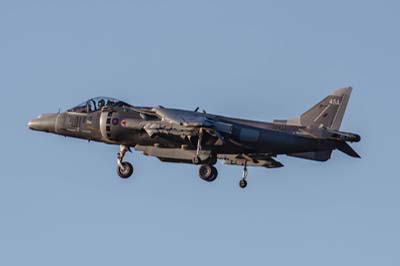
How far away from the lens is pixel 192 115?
80.4m

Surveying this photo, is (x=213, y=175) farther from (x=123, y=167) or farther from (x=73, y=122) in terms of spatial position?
(x=73, y=122)

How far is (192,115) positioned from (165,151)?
9.98 ft

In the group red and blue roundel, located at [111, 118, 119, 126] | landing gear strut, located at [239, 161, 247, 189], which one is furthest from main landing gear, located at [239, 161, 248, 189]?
red and blue roundel, located at [111, 118, 119, 126]

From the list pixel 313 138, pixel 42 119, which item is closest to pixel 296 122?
pixel 313 138

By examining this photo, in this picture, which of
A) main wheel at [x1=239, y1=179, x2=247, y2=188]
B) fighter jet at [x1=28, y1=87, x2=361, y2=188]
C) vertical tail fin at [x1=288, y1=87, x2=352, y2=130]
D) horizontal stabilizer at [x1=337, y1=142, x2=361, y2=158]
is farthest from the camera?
main wheel at [x1=239, y1=179, x2=247, y2=188]

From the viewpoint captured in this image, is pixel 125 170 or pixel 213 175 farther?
pixel 125 170

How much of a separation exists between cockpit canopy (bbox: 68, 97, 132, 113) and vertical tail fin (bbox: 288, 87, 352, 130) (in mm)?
8837

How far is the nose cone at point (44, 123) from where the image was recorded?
85312mm

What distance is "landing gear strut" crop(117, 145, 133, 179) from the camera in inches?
3292

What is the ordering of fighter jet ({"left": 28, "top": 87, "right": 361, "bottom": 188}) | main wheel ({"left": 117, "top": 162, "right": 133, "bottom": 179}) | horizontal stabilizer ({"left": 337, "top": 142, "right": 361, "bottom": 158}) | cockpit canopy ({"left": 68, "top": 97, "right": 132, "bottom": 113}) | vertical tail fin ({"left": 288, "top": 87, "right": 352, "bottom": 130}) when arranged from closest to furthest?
fighter jet ({"left": 28, "top": 87, "right": 361, "bottom": 188}) < horizontal stabilizer ({"left": 337, "top": 142, "right": 361, "bottom": 158}) < vertical tail fin ({"left": 288, "top": 87, "right": 352, "bottom": 130}) < cockpit canopy ({"left": 68, "top": 97, "right": 132, "bottom": 113}) < main wheel ({"left": 117, "top": 162, "right": 133, "bottom": 179})

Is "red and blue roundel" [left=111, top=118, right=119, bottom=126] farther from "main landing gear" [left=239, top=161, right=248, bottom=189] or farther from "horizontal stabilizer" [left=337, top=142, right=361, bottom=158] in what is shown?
"horizontal stabilizer" [left=337, top=142, right=361, bottom=158]

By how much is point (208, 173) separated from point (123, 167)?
4630mm

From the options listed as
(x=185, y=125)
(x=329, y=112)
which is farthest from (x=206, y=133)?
(x=329, y=112)

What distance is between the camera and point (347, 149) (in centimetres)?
8088
